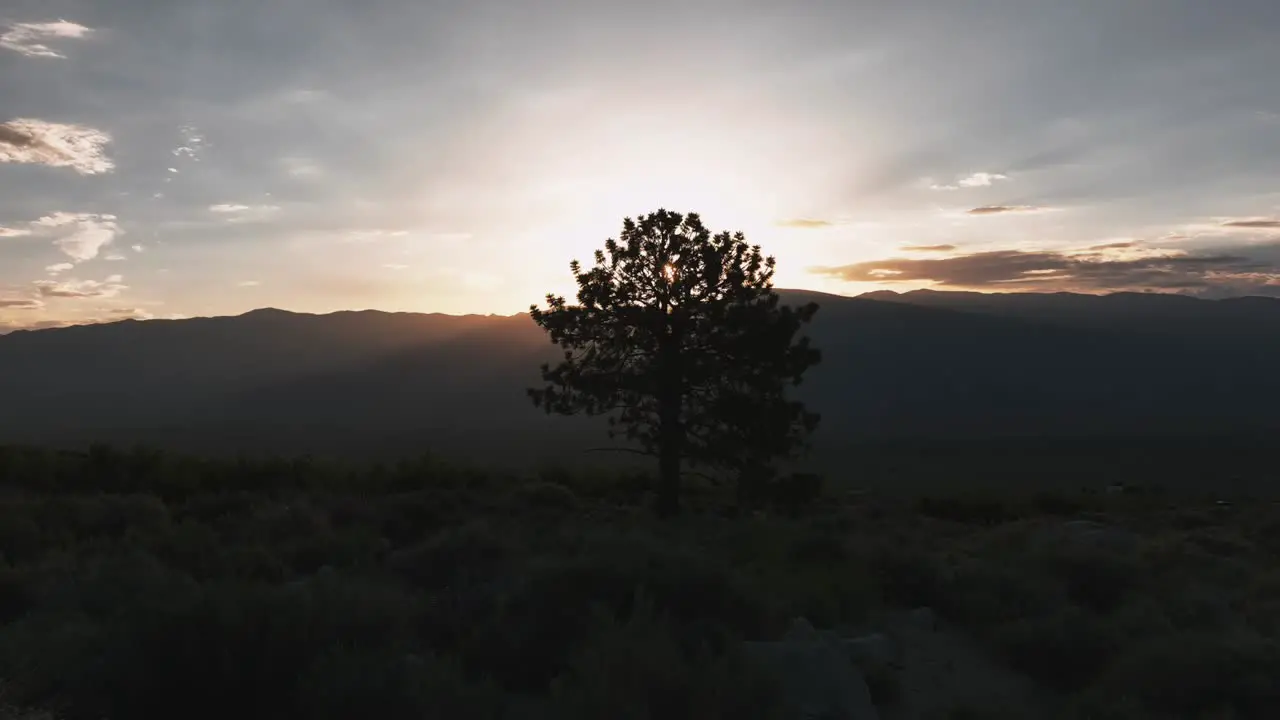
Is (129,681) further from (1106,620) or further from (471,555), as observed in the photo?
(1106,620)

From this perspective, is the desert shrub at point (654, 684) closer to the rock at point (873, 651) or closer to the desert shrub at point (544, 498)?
the rock at point (873, 651)

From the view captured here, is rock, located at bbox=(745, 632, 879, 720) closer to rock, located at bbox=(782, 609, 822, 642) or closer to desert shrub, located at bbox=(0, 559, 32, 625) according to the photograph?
rock, located at bbox=(782, 609, 822, 642)

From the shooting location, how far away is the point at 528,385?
129250 mm

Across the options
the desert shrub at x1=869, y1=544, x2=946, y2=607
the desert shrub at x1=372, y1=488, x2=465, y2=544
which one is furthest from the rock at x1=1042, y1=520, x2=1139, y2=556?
the desert shrub at x1=372, y1=488, x2=465, y2=544

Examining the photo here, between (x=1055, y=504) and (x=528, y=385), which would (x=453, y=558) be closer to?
(x=1055, y=504)

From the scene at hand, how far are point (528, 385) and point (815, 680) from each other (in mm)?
124094

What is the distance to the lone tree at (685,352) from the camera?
19.5 m

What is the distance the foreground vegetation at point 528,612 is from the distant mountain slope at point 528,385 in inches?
2299

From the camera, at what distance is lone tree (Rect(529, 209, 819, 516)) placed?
19.5 m

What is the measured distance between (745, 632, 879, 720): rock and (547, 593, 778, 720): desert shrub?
0.34 metres

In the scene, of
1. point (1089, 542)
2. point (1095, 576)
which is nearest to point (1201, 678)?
point (1095, 576)

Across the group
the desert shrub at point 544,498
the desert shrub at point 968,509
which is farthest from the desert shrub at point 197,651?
the desert shrub at point 968,509

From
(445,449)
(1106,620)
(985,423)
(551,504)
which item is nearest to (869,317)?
(985,423)

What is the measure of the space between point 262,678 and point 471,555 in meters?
5.44
